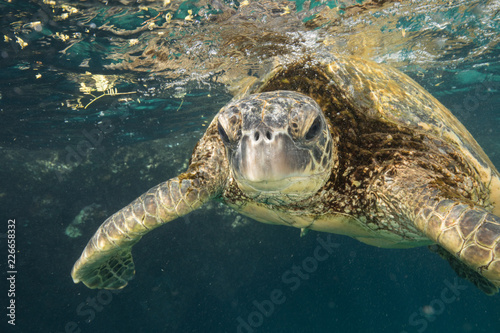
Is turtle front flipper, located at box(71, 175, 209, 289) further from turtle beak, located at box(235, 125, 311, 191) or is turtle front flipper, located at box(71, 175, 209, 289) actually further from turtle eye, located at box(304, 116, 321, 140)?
turtle eye, located at box(304, 116, 321, 140)

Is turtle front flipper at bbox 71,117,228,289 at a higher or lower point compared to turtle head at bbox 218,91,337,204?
lower

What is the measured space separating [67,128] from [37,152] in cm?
493

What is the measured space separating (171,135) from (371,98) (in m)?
15.6

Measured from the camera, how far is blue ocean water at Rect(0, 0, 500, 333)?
6.23 metres

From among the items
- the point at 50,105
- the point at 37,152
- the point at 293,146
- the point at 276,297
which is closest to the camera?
the point at 293,146

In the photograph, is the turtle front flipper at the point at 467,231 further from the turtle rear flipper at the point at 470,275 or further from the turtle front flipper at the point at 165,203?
the turtle front flipper at the point at 165,203

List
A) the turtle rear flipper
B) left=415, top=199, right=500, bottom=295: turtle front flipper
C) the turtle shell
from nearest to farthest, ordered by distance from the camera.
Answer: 1. left=415, top=199, right=500, bottom=295: turtle front flipper
2. the turtle shell
3. the turtle rear flipper

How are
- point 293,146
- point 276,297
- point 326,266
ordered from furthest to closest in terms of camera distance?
point 326,266
point 276,297
point 293,146

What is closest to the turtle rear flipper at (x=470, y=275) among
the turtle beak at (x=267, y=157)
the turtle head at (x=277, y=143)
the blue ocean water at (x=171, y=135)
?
the turtle head at (x=277, y=143)

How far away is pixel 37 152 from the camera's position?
55.1ft

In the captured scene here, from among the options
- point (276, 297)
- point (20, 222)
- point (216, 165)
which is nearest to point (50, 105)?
point (20, 222)

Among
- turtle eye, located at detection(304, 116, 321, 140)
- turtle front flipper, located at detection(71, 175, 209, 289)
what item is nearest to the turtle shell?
turtle eye, located at detection(304, 116, 321, 140)

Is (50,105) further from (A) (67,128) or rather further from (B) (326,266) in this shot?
(B) (326,266)

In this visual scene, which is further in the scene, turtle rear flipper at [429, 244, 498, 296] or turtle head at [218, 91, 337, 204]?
turtle rear flipper at [429, 244, 498, 296]
